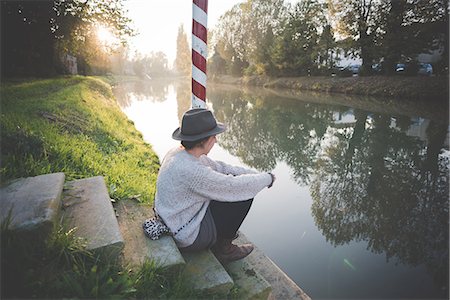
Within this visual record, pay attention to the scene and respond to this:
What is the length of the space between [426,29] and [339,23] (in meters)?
7.37

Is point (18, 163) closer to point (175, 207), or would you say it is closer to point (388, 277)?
point (175, 207)

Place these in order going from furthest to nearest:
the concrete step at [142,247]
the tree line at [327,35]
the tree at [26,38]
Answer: the tree line at [327,35], the tree at [26,38], the concrete step at [142,247]

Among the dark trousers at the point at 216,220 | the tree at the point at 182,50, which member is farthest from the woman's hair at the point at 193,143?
the tree at the point at 182,50

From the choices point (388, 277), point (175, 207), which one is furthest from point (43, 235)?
point (388, 277)

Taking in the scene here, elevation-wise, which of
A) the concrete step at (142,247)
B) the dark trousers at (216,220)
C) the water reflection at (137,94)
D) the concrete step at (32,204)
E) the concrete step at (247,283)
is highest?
the water reflection at (137,94)

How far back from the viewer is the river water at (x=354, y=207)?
111 inches

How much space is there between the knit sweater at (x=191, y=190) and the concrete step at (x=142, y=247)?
150mm

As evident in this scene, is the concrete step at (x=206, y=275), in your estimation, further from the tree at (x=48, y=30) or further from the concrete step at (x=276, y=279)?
the tree at (x=48, y=30)

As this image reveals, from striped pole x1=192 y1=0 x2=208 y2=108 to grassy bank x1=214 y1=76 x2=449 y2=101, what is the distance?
15.6 meters

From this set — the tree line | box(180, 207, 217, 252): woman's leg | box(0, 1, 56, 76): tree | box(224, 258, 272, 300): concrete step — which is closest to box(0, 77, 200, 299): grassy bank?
box(180, 207, 217, 252): woman's leg

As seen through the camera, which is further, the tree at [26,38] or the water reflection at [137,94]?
the water reflection at [137,94]

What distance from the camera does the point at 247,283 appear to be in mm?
2299

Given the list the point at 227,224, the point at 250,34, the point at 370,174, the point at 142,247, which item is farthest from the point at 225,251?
the point at 250,34

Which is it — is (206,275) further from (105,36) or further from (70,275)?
(105,36)
